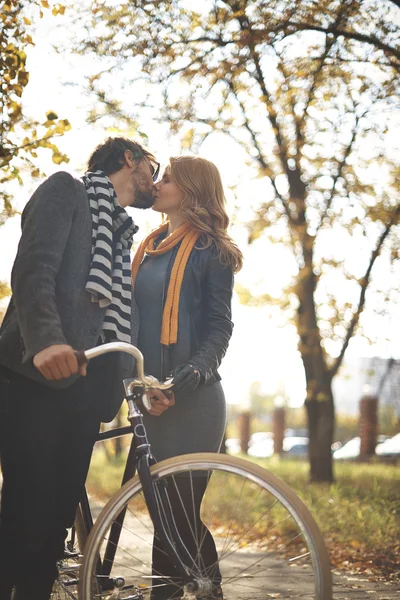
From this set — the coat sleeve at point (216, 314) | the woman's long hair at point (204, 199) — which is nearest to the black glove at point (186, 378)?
the coat sleeve at point (216, 314)

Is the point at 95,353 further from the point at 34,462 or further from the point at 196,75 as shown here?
the point at 196,75

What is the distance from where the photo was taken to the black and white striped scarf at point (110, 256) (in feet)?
8.77

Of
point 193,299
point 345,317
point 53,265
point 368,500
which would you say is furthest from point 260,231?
point 53,265

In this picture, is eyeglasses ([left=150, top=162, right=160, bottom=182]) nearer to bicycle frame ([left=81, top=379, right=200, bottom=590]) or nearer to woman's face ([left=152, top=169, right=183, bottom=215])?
woman's face ([left=152, top=169, right=183, bottom=215])

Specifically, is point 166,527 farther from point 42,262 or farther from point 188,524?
point 42,262

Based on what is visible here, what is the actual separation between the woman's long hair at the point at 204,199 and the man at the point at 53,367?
0.51 m

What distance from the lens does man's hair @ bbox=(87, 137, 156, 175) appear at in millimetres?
3055

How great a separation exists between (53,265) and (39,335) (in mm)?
245

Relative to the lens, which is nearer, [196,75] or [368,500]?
[196,75]

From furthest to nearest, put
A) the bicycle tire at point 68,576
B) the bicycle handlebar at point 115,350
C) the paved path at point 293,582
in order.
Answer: the paved path at point 293,582
the bicycle tire at point 68,576
the bicycle handlebar at point 115,350

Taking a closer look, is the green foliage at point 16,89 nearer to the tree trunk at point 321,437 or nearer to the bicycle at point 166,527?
the bicycle at point 166,527

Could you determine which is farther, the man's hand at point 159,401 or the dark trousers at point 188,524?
the man's hand at point 159,401

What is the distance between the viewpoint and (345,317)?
31.2 ft

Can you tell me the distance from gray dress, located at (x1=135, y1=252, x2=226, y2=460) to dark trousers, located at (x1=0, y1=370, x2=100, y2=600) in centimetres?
54
